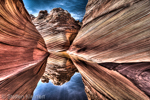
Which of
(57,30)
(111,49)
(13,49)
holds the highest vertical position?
(57,30)

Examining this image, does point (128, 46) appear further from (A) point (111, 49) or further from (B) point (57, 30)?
(B) point (57, 30)

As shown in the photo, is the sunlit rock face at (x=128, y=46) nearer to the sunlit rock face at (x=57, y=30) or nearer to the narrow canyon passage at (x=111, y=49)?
the narrow canyon passage at (x=111, y=49)

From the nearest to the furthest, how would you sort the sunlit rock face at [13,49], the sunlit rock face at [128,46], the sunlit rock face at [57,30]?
the sunlit rock face at [128,46] < the sunlit rock face at [13,49] < the sunlit rock face at [57,30]

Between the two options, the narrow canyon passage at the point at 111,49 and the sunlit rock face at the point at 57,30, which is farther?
the sunlit rock face at the point at 57,30

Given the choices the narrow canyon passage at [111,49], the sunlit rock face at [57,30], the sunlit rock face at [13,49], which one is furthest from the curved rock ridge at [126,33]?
the sunlit rock face at [57,30]

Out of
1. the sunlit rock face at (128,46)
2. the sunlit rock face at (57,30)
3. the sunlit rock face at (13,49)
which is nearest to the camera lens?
the sunlit rock face at (128,46)

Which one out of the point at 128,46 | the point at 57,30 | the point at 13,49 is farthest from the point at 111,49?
the point at 57,30

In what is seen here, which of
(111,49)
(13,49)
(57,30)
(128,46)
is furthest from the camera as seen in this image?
(57,30)

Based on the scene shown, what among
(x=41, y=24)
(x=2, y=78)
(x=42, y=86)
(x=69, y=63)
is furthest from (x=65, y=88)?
(x=2, y=78)

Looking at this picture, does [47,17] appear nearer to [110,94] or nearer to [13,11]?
[13,11]
